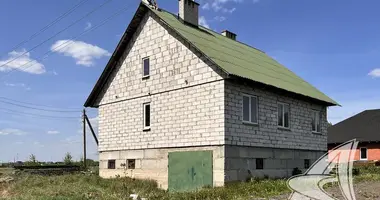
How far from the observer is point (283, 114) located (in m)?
22.6

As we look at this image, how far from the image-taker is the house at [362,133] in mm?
39031

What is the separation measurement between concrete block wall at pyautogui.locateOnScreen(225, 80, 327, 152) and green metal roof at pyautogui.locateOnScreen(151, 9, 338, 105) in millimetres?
576

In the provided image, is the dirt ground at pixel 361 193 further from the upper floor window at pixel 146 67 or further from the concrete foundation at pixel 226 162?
the upper floor window at pixel 146 67

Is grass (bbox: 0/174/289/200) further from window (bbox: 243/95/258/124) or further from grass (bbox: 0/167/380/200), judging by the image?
window (bbox: 243/95/258/124)

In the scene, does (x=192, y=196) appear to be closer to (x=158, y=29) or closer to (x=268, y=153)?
(x=268, y=153)

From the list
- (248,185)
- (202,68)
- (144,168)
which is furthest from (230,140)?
(144,168)

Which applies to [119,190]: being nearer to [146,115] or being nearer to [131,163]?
[131,163]

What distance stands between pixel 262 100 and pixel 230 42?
656 centimetres

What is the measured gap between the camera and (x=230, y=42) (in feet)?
86.4

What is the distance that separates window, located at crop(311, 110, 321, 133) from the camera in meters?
25.3

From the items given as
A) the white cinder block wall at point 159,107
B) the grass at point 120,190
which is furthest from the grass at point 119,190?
the white cinder block wall at point 159,107

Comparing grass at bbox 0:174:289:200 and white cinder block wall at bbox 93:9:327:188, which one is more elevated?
white cinder block wall at bbox 93:9:327:188

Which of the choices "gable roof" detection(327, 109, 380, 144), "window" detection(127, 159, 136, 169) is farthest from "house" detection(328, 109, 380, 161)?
"window" detection(127, 159, 136, 169)

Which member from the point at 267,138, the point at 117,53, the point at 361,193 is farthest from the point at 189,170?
the point at 117,53
